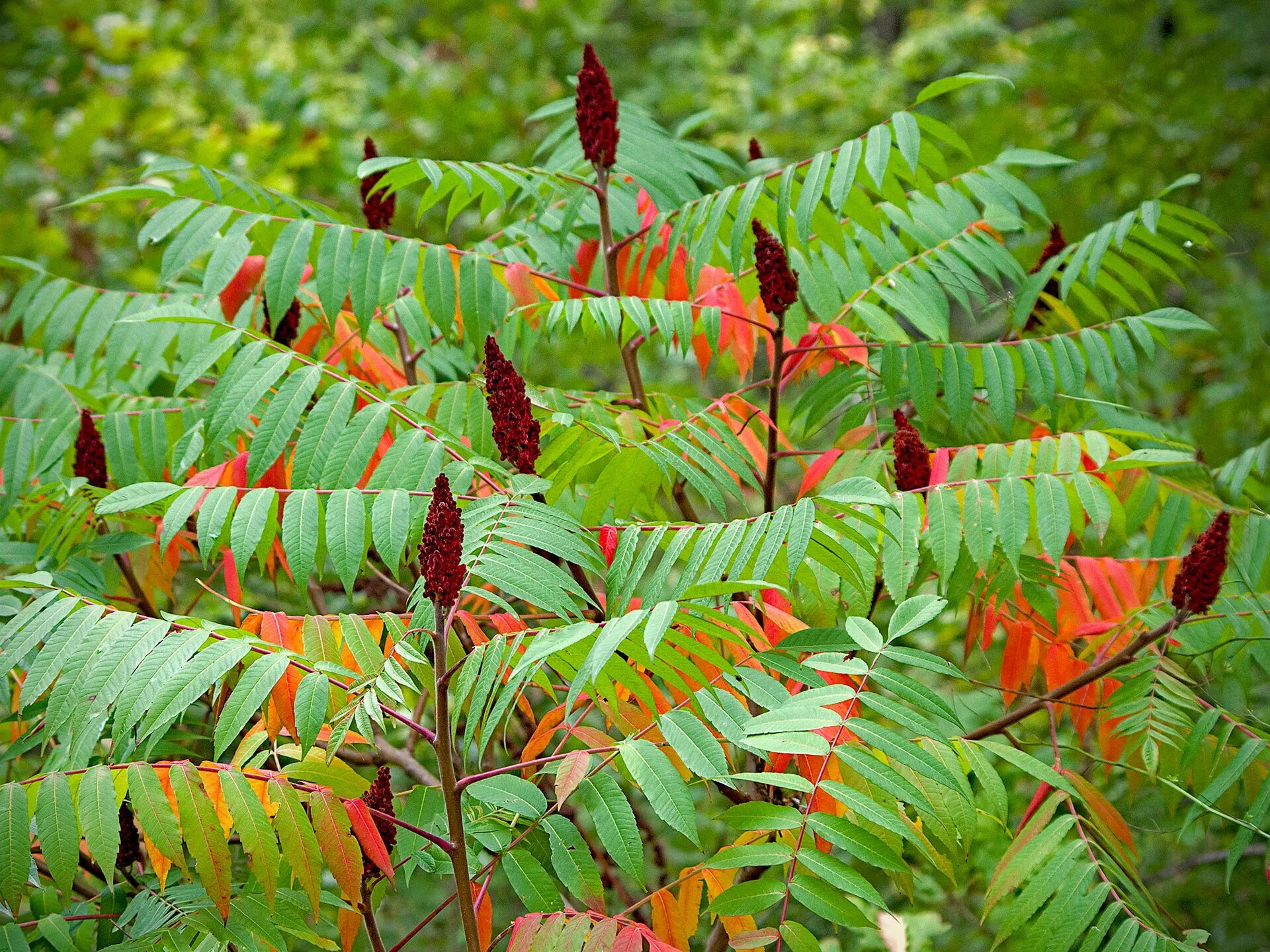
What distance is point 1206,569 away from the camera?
71.8 inches

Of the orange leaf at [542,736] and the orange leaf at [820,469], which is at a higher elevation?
the orange leaf at [820,469]

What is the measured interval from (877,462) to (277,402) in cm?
117

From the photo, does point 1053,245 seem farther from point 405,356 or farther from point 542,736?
point 542,736

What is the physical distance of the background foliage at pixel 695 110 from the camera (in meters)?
4.37

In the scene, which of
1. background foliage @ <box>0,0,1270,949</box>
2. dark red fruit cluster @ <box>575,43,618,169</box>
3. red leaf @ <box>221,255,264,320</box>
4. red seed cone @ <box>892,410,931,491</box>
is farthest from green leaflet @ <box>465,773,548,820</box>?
red leaf @ <box>221,255,264,320</box>

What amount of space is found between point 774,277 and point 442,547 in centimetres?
92

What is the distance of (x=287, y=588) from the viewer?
11.3 feet

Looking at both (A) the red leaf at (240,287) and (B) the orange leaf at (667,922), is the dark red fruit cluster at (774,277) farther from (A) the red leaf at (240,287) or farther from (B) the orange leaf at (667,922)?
(A) the red leaf at (240,287)

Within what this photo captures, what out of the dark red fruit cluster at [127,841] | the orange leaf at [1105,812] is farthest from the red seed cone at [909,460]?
the dark red fruit cluster at [127,841]

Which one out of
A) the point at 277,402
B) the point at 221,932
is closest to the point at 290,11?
the point at 277,402

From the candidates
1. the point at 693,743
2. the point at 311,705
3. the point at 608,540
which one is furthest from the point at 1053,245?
the point at 311,705

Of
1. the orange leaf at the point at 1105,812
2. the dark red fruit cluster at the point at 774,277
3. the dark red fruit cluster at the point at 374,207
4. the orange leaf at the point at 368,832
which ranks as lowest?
the orange leaf at the point at 1105,812

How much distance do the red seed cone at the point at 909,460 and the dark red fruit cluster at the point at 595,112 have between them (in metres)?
0.89

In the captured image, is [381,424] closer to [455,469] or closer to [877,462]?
[455,469]
